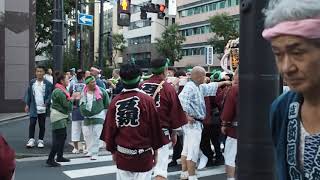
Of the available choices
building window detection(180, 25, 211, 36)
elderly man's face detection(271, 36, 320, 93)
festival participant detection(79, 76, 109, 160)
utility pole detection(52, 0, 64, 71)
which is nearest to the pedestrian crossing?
festival participant detection(79, 76, 109, 160)

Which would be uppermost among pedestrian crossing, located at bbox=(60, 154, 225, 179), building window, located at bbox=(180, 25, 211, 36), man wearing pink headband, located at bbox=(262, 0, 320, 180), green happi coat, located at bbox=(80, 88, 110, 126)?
building window, located at bbox=(180, 25, 211, 36)

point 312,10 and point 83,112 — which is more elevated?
point 312,10

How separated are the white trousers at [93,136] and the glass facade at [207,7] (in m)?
60.5

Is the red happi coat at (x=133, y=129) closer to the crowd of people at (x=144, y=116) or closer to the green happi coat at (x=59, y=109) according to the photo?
the crowd of people at (x=144, y=116)

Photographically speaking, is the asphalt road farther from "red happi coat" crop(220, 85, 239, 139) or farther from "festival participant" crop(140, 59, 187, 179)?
"festival participant" crop(140, 59, 187, 179)

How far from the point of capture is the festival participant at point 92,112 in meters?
9.82

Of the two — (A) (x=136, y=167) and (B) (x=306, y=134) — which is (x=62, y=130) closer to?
(A) (x=136, y=167)

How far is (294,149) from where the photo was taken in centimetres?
193

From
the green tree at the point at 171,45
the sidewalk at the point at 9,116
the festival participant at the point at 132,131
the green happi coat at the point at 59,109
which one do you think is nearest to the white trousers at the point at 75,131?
the green happi coat at the point at 59,109

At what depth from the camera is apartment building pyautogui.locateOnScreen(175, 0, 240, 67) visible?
Answer: 254 feet

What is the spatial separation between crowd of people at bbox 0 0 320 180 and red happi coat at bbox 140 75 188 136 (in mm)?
13

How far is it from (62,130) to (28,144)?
2.00 m

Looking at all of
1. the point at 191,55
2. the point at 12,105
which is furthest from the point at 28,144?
the point at 191,55

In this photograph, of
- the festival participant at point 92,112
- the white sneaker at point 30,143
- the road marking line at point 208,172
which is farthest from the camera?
the white sneaker at point 30,143
